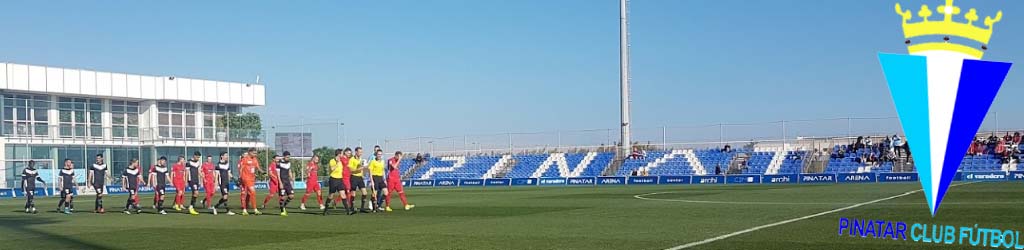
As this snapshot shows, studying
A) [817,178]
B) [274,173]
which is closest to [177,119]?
[274,173]

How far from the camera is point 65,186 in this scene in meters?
27.4

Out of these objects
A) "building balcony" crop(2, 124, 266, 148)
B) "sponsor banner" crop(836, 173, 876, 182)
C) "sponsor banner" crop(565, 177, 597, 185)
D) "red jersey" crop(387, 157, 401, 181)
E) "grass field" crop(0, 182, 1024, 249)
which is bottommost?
"sponsor banner" crop(565, 177, 597, 185)

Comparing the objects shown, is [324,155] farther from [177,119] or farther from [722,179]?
[722,179]

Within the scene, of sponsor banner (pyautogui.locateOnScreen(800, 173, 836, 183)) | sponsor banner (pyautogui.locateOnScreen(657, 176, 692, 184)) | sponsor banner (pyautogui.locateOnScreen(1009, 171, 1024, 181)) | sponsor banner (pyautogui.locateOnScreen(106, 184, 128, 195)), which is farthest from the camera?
sponsor banner (pyautogui.locateOnScreen(106, 184, 128, 195))

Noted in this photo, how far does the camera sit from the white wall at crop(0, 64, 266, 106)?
54688 mm

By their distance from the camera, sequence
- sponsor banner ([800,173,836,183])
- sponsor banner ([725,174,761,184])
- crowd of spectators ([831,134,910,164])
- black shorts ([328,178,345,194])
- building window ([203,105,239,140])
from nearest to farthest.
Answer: black shorts ([328,178,345,194]), sponsor banner ([800,173,836,183]), crowd of spectators ([831,134,910,164]), sponsor banner ([725,174,761,184]), building window ([203,105,239,140])

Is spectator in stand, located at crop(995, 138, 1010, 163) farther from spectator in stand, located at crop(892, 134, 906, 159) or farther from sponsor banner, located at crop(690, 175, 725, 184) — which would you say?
sponsor banner, located at crop(690, 175, 725, 184)

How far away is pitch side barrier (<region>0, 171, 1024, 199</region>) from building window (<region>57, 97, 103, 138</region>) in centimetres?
562

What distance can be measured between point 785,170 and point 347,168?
30.7 m

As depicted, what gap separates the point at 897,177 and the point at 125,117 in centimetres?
4688

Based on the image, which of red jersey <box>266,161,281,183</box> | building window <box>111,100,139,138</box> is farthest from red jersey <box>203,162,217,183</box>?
building window <box>111,100,139,138</box>

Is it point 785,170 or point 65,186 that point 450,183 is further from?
point 65,186

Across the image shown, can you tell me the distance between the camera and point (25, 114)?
55.2 meters

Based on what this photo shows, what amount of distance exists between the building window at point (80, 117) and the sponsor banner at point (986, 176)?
156 ft
